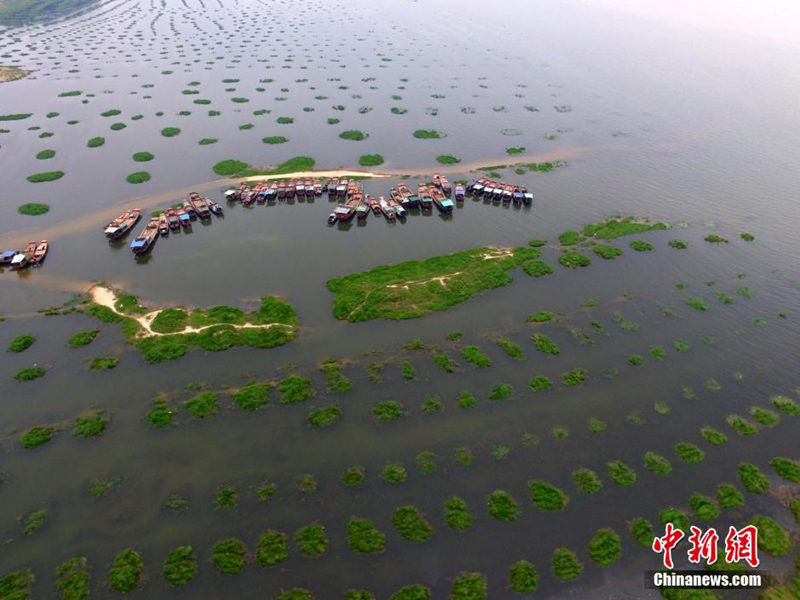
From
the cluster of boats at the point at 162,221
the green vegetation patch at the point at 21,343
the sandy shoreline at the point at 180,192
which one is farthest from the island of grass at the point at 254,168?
the green vegetation patch at the point at 21,343

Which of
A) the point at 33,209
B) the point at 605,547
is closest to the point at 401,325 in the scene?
the point at 605,547

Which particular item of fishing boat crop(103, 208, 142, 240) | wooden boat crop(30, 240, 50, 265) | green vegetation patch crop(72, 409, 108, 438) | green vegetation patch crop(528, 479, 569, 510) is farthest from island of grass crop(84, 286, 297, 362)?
green vegetation patch crop(528, 479, 569, 510)

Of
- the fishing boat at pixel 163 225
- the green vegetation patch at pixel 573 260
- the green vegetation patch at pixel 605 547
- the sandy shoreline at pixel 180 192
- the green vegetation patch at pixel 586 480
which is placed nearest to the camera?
the green vegetation patch at pixel 605 547

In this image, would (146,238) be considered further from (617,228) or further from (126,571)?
(617,228)

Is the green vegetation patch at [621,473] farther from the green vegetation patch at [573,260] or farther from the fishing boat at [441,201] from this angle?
the fishing boat at [441,201]

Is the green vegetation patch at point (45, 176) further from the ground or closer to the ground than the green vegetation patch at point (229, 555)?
further from the ground

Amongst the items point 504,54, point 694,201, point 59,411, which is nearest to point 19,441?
point 59,411
